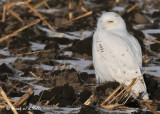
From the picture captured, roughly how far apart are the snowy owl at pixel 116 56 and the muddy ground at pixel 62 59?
20cm

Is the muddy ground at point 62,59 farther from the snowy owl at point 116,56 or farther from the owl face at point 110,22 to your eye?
the owl face at point 110,22

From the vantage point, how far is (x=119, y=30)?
7.02 metres

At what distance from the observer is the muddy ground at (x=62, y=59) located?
6082 millimetres

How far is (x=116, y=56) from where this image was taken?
21.6 ft

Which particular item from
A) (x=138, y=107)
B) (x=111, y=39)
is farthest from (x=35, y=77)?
(x=138, y=107)

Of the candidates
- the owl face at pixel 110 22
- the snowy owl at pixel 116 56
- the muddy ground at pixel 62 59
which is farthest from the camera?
the owl face at pixel 110 22

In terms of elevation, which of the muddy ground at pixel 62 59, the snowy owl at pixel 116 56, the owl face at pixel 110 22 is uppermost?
the owl face at pixel 110 22

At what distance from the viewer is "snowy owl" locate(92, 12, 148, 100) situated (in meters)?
6.51

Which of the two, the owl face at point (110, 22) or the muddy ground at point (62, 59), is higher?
the owl face at point (110, 22)

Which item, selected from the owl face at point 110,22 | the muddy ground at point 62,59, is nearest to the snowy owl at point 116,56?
the owl face at point 110,22

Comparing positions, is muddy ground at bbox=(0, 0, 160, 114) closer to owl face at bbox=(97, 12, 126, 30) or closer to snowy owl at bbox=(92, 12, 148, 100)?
snowy owl at bbox=(92, 12, 148, 100)

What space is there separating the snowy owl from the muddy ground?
0.20 m

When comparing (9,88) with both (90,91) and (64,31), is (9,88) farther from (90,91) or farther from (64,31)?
(64,31)

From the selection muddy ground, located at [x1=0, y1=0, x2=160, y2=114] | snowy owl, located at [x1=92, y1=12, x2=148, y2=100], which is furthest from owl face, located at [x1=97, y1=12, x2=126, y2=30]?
muddy ground, located at [x1=0, y1=0, x2=160, y2=114]
